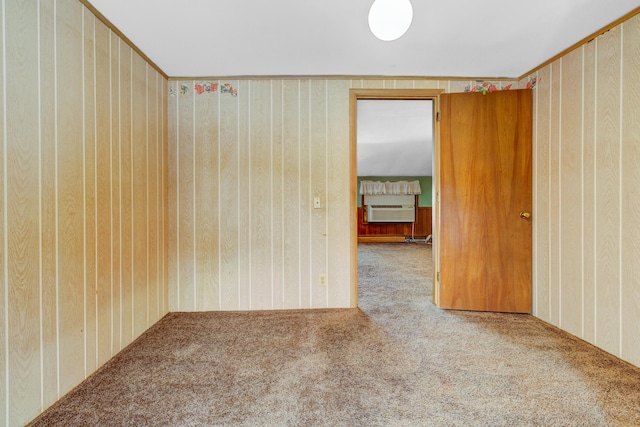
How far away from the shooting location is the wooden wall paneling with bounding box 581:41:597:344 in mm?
2021

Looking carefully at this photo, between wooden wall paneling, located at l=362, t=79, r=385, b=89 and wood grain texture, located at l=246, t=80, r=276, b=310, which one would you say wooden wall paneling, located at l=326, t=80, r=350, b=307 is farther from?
wood grain texture, located at l=246, t=80, r=276, b=310

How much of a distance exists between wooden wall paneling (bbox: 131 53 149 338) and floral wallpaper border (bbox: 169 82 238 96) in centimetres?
38

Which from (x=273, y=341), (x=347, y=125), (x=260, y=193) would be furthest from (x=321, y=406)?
(x=347, y=125)

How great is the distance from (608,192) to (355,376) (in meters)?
1.96

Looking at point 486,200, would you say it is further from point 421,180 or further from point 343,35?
point 421,180

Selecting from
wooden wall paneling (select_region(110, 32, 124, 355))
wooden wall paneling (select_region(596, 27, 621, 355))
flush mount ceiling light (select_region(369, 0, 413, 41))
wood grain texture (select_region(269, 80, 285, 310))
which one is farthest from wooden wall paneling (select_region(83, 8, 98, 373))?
wooden wall paneling (select_region(596, 27, 621, 355))

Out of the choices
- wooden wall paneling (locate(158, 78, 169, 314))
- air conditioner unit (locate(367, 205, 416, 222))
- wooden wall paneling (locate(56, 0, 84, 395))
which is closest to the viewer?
wooden wall paneling (locate(56, 0, 84, 395))

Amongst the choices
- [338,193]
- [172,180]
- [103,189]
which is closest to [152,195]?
[172,180]

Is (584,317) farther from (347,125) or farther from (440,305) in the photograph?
(347,125)

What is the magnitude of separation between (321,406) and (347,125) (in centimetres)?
216

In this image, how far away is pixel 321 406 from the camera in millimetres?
1427

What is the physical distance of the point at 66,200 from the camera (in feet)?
5.04

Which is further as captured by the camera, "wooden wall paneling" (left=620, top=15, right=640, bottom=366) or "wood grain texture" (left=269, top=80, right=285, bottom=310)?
"wood grain texture" (left=269, top=80, right=285, bottom=310)

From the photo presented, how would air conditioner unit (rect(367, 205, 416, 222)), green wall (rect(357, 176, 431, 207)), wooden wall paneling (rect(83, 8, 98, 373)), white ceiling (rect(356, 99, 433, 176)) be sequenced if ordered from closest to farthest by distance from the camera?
wooden wall paneling (rect(83, 8, 98, 373))
white ceiling (rect(356, 99, 433, 176))
air conditioner unit (rect(367, 205, 416, 222))
green wall (rect(357, 176, 431, 207))
